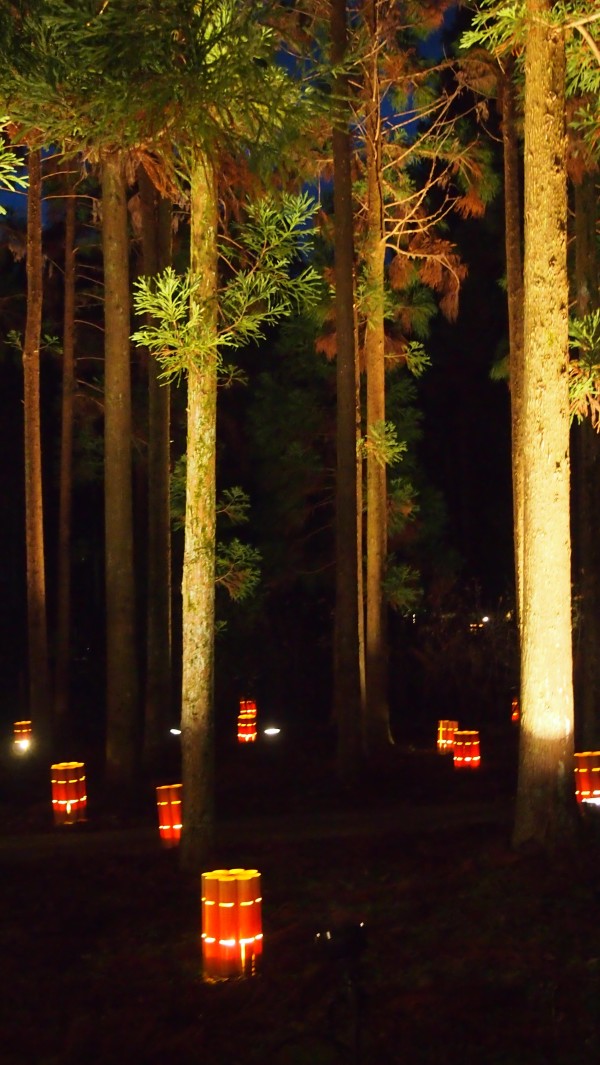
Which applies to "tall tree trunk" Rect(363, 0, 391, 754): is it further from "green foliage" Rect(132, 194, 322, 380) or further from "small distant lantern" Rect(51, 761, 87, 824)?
"green foliage" Rect(132, 194, 322, 380)

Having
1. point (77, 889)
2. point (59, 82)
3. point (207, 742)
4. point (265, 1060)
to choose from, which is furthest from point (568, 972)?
point (59, 82)

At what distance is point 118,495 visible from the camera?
15.3 metres

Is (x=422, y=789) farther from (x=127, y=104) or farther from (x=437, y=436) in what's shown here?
(x=437, y=436)

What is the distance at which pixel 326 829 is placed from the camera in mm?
14039

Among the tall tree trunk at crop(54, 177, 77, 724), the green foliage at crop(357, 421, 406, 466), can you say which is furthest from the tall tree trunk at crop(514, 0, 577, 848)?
the tall tree trunk at crop(54, 177, 77, 724)

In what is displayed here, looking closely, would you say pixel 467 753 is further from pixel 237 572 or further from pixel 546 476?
pixel 546 476

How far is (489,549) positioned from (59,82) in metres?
31.8

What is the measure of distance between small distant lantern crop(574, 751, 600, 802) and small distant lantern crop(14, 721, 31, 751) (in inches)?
454

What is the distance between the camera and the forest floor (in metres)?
6.61

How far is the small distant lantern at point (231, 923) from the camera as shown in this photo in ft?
25.8

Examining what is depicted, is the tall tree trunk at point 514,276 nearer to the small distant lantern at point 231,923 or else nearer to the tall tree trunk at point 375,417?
the tall tree trunk at point 375,417

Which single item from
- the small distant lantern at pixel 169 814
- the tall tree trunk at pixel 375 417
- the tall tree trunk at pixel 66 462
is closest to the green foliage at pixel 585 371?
the small distant lantern at pixel 169 814

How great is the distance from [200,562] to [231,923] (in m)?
3.64

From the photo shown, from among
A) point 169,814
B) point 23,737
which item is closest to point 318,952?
point 169,814
